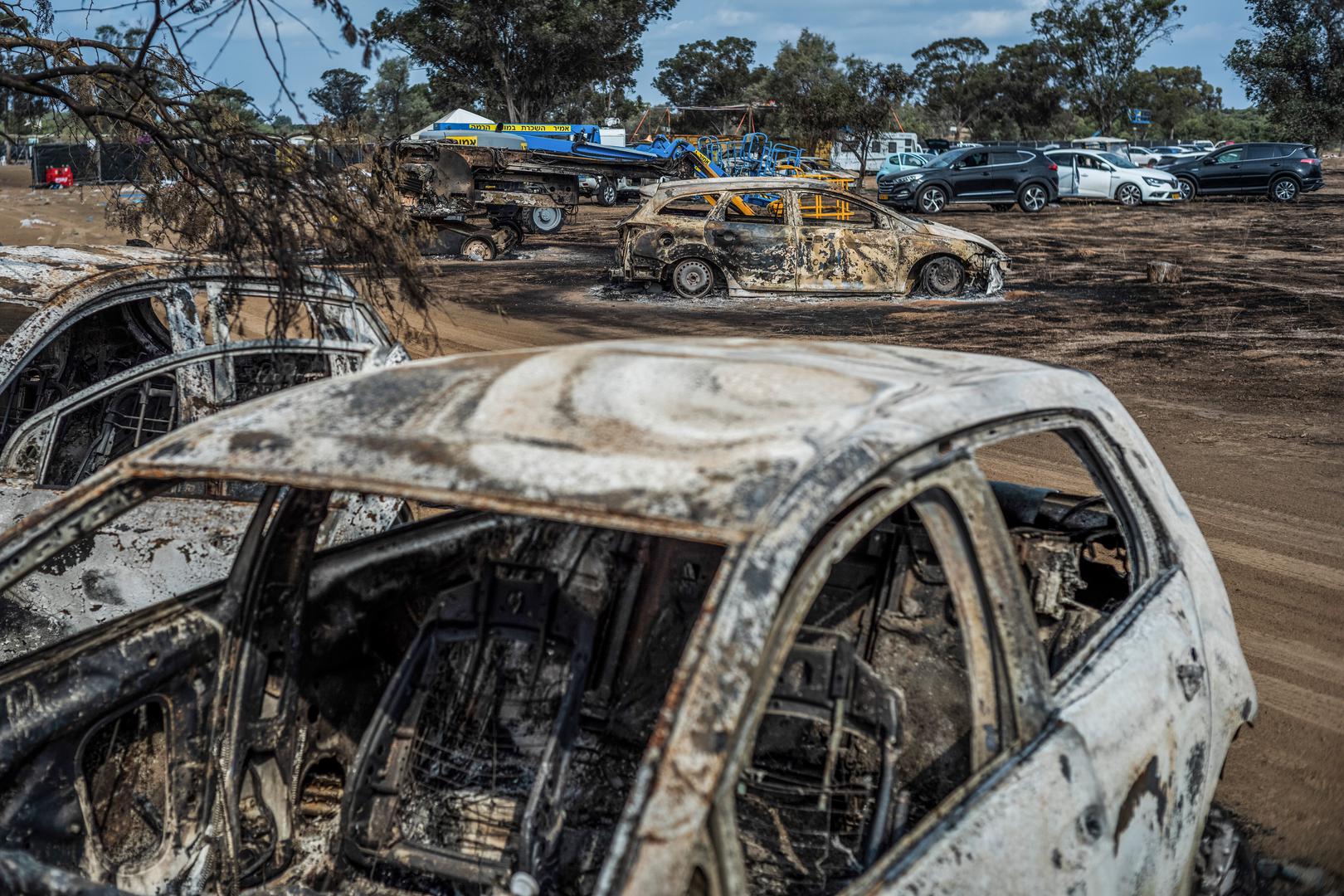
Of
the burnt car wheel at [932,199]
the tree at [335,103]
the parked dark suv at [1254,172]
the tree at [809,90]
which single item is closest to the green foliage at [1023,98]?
the tree at [809,90]

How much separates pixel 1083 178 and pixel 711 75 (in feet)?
156

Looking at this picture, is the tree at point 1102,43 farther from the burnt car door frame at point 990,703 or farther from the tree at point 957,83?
the burnt car door frame at point 990,703

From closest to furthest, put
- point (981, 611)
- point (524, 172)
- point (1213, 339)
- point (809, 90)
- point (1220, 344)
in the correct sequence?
point (981, 611), point (1220, 344), point (1213, 339), point (524, 172), point (809, 90)

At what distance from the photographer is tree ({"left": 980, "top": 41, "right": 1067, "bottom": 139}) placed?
207 ft

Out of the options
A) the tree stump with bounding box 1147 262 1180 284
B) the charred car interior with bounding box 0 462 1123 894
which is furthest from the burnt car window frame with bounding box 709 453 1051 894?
the tree stump with bounding box 1147 262 1180 284

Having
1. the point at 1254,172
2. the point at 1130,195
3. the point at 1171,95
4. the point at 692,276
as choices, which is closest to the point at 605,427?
the point at 692,276

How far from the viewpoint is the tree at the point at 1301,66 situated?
3612 cm

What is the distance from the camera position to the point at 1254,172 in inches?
1123

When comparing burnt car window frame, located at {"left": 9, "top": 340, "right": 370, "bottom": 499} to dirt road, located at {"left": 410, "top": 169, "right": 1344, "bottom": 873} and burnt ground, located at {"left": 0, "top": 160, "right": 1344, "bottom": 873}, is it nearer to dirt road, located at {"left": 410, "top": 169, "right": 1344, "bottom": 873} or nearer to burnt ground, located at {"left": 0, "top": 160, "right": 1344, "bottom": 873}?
burnt ground, located at {"left": 0, "top": 160, "right": 1344, "bottom": 873}

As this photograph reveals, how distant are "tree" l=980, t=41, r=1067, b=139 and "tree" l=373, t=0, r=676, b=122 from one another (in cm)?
2354

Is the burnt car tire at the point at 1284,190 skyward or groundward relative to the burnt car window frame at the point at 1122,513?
skyward

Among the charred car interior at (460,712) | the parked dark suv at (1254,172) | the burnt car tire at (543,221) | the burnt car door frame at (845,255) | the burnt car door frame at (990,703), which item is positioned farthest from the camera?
the parked dark suv at (1254,172)

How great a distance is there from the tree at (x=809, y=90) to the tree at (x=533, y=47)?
7224 millimetres

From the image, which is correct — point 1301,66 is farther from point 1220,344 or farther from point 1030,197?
point 1220,344
